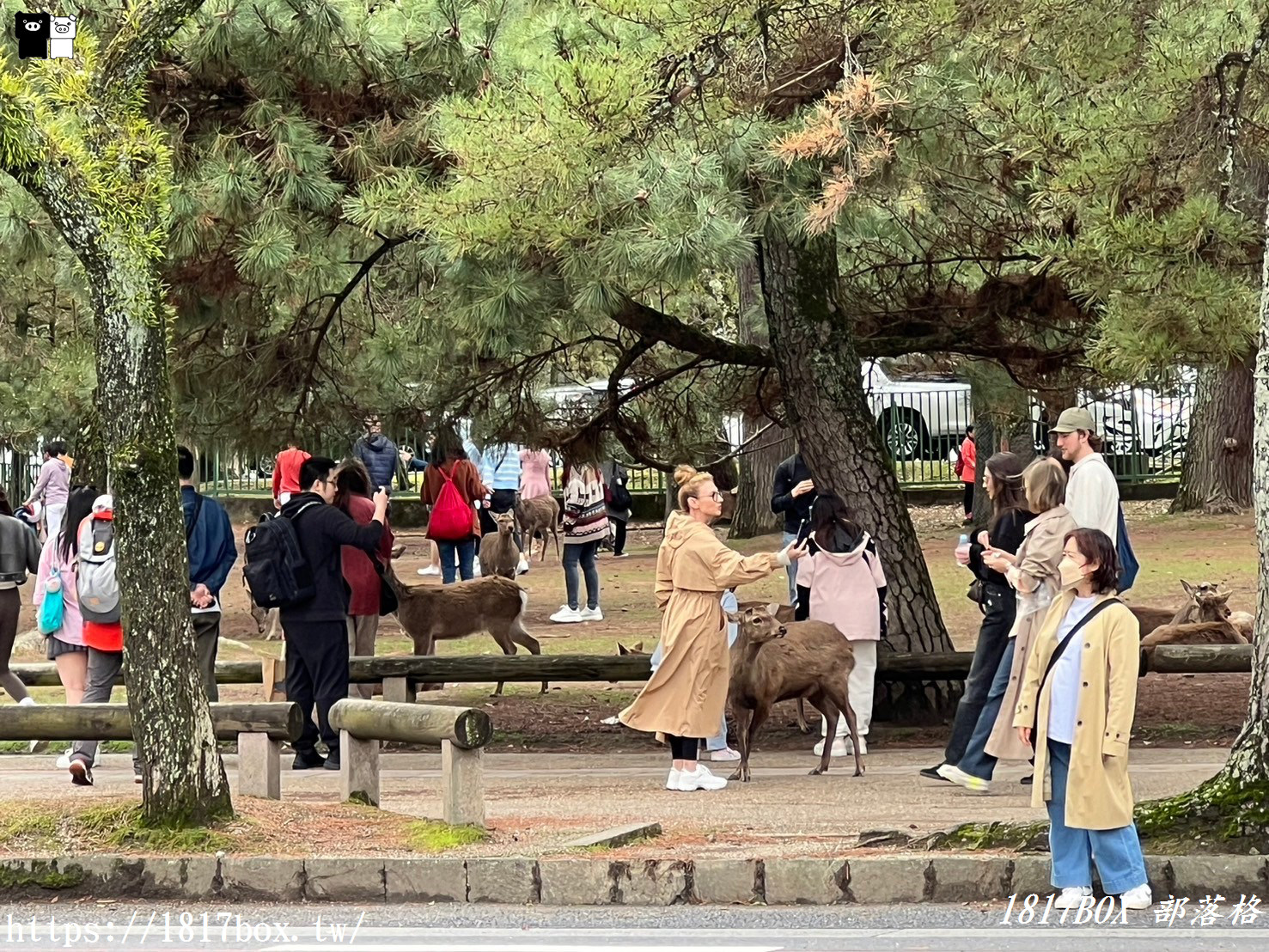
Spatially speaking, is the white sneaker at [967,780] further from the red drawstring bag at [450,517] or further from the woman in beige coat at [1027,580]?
the red drawstring bag at [450,517]

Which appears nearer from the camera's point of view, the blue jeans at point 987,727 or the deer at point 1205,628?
the blue jeans at point 987,727

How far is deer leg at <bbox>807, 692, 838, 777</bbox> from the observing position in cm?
1123

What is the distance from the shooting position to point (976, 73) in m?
10.6

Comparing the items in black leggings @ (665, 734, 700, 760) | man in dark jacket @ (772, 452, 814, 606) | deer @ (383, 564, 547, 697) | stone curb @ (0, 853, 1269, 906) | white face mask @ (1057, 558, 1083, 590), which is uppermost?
man in dark jacket @ (772, 452, 814, 606)

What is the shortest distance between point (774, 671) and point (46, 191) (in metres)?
5.08

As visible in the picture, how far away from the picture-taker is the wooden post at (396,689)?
1274cm

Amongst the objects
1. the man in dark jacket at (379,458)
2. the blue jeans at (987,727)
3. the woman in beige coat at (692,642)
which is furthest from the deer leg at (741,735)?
the man in dark jacket at (379,458)

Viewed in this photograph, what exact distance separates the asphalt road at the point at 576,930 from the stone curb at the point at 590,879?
0.10m

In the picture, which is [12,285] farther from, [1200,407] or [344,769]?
[1200,407]

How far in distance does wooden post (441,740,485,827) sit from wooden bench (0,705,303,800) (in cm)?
120

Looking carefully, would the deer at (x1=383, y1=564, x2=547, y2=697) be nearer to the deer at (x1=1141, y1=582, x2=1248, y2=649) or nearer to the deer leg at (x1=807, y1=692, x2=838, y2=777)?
A: the deer leg at (x1=807, y1=692, x2=838, y2=777)

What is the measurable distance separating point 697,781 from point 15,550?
5.15 metres

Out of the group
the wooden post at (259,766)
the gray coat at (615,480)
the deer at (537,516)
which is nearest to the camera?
the wooden post at (259,766)

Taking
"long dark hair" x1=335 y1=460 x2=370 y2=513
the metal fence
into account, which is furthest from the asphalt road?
the metal fence
